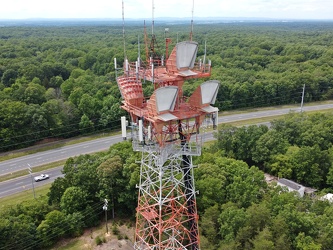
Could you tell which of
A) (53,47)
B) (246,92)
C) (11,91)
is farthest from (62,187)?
(53,47)

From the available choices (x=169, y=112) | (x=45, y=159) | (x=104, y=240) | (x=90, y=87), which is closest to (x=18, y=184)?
(x=45, y=159)

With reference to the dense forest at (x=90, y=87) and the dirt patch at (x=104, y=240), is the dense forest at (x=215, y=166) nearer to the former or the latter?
the dense forest at (x=90, y=87)

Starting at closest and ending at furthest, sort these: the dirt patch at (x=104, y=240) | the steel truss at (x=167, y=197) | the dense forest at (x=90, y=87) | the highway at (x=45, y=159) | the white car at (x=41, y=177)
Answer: the steel truss at (x=167, y=197), the dirt patch at (x=104, y=240), the highway at (x=45, y=159), the white car at (x=41, y=177), the dense forest at (x=90, y=87)

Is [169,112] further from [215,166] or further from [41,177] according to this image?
[41,177]

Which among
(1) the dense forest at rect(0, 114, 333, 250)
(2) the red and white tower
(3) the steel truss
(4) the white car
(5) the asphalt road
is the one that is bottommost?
(5) the asphalt road

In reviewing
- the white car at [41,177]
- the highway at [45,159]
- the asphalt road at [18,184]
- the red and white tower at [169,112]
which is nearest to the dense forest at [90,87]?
the highway at [45,159]

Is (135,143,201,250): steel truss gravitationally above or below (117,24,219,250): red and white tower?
below

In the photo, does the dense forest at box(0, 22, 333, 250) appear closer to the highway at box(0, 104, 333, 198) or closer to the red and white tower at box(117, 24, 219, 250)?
the highway at box(0, 104, 333, 198)

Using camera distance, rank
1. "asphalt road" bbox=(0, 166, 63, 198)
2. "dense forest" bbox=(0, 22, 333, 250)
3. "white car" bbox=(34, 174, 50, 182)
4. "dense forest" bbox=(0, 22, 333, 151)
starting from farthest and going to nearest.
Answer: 1. "dense forest" bbox=(0, 22, 333, 151)
2. "white car" bbox=(34, 174, 50, 182)
3. "asphalt road" bbox=(0, 166, 63, 198)
4. "dense forest" bbox=(0, 22, 333, 250)

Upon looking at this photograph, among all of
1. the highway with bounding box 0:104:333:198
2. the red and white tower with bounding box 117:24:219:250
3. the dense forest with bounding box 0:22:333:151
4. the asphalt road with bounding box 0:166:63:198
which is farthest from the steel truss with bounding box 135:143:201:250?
the highway with bounding box 0:104:333:198

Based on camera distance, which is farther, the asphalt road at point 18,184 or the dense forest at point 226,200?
the asphalt road at point 18,184
